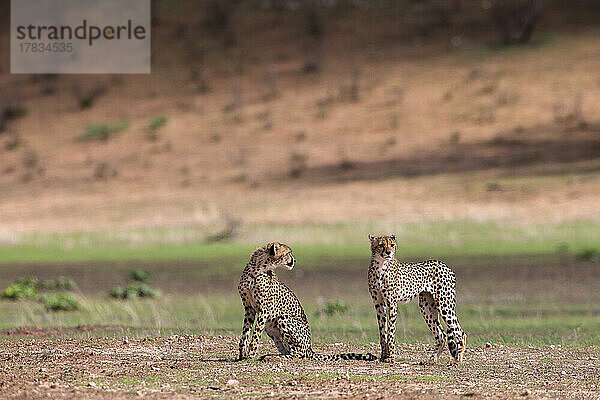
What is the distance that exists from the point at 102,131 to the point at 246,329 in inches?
1613

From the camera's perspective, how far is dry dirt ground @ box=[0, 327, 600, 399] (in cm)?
991

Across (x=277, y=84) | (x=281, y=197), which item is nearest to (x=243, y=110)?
(x=277, y=84)

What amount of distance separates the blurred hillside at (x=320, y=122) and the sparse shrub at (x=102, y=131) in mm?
62

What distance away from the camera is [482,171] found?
42375mm

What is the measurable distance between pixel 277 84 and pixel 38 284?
31683 millimetres

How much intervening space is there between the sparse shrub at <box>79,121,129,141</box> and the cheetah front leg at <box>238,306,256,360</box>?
40319mm

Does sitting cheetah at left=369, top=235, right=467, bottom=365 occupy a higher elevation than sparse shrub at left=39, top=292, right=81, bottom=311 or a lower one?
higher

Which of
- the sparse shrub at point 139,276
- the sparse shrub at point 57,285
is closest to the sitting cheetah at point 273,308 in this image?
the sparse shrub at point 57,285

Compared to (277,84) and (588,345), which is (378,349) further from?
(277,84)

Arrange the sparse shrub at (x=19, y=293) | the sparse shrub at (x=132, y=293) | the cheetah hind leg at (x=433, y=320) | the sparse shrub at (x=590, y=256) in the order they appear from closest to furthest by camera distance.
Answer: the cheetah hind leg at (x=433, y=320) < the sparse shrub at (x=19, y=293) < the sparse shrub at (x=132, y=293) < the sparse shrub at (x=590, y=256)

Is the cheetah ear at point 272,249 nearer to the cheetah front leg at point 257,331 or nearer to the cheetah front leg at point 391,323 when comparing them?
the cheetah front leg at point 257,331

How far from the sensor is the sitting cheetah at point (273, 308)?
11.1 m

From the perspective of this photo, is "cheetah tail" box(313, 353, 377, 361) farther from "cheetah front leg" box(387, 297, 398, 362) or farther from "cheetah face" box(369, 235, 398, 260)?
"cheetah face" box(369, 235, 398, 260)

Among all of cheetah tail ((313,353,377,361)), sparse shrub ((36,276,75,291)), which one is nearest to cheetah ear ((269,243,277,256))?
cheetah tail ((313,353,377,361))
